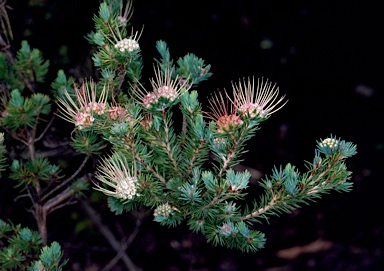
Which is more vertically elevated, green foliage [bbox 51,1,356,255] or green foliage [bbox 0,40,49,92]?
green foliage [bbox 0,40,49,92]

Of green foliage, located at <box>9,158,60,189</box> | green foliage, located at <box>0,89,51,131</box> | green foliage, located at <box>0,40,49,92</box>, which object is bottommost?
green foliage, located at <box>9,158,60,189</box>

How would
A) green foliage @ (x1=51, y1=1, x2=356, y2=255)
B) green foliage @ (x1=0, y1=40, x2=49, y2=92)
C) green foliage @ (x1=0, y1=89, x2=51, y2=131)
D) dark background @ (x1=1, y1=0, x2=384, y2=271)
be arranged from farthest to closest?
dark background @ (x1=1, y1=0, x2=384, y2=271) < green foliage @ (x1=0, y1=40, x2=49, y2=92) < green foliage @ (x1=0, y1=89, x2=51, y2=131) < green foliage @ (x1=51, y1=1, x2=356, y2=255)

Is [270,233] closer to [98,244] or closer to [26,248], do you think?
[98,244]

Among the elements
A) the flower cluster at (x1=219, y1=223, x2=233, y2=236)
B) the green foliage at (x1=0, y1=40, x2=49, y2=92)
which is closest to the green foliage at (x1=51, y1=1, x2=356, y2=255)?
the flower cluster at (x1=219, y1=223, x2=233, y2=236)

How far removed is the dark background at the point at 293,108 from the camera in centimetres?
270

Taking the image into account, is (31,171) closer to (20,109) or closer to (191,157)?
(20,109)

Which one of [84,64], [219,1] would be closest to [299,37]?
[219,1]

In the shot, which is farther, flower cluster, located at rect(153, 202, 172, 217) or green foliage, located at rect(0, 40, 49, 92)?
green foliage, located at rect(0, 40, 49, 92)

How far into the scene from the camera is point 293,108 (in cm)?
287

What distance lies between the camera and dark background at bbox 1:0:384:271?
2697 millimetres

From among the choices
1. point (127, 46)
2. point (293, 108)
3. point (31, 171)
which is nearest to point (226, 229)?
point (127, 46)

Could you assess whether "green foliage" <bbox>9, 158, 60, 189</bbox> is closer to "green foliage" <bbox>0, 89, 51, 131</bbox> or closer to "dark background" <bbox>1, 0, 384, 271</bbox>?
"green foliage" <bbox>0, 89, 51, 131</bbox>

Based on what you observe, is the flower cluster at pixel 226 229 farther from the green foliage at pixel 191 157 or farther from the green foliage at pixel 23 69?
the green foliage at pixel 23 69

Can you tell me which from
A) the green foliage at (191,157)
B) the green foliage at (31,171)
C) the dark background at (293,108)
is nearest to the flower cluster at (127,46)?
the green foliage at (191,157)
